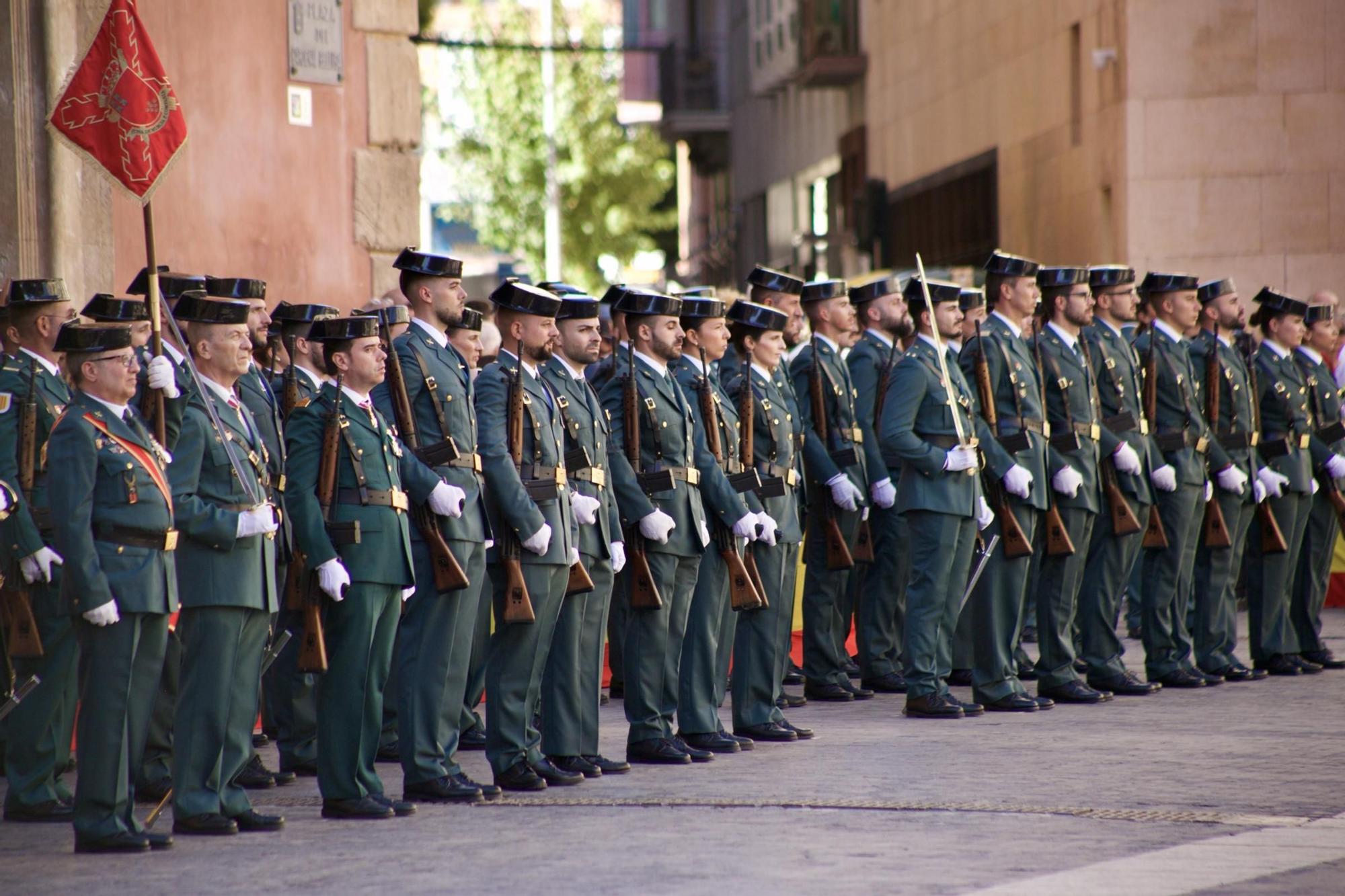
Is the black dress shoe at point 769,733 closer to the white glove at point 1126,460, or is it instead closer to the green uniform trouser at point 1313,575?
the white glove at point 1126,460

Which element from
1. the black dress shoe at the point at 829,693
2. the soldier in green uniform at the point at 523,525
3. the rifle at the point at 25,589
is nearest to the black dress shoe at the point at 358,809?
the soldier in green uniform at the point at 523,525

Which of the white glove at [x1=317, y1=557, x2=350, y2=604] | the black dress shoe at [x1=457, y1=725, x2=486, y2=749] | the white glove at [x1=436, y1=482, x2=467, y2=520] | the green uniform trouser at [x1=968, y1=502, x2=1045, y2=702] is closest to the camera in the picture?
the white glove at [x1=317, y1=557, x2=350, y2=604]

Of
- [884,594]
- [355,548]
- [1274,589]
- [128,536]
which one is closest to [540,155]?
[884,594]

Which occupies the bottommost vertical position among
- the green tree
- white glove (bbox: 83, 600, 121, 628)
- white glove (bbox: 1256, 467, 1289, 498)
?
white glove (bbox: 83, 600, 121, 628)

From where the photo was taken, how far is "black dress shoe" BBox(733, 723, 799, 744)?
33.6 ft

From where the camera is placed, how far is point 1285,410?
1276cm

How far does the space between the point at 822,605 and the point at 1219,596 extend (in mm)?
2173

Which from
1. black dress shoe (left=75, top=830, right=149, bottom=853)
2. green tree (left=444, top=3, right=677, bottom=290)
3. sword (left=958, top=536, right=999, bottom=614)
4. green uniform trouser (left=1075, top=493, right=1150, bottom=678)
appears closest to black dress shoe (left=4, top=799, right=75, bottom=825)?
black dress shoe (left=75, top=830, right=149, bottom=853)

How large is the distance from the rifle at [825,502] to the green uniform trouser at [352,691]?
3.91 metres

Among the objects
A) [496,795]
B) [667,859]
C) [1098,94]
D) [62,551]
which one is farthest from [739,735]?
[1098,94]

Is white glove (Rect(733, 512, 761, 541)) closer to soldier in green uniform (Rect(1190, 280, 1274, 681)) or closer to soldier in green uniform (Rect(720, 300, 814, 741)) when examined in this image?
soldier in green uniform (Rect(720, 300, 814, 741))

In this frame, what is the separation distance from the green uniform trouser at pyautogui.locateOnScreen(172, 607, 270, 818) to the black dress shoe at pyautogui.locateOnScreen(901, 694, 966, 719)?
4041 millimetres

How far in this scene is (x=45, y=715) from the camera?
8.60 m

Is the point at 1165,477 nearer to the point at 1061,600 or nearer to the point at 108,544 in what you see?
the point at 1061,600
